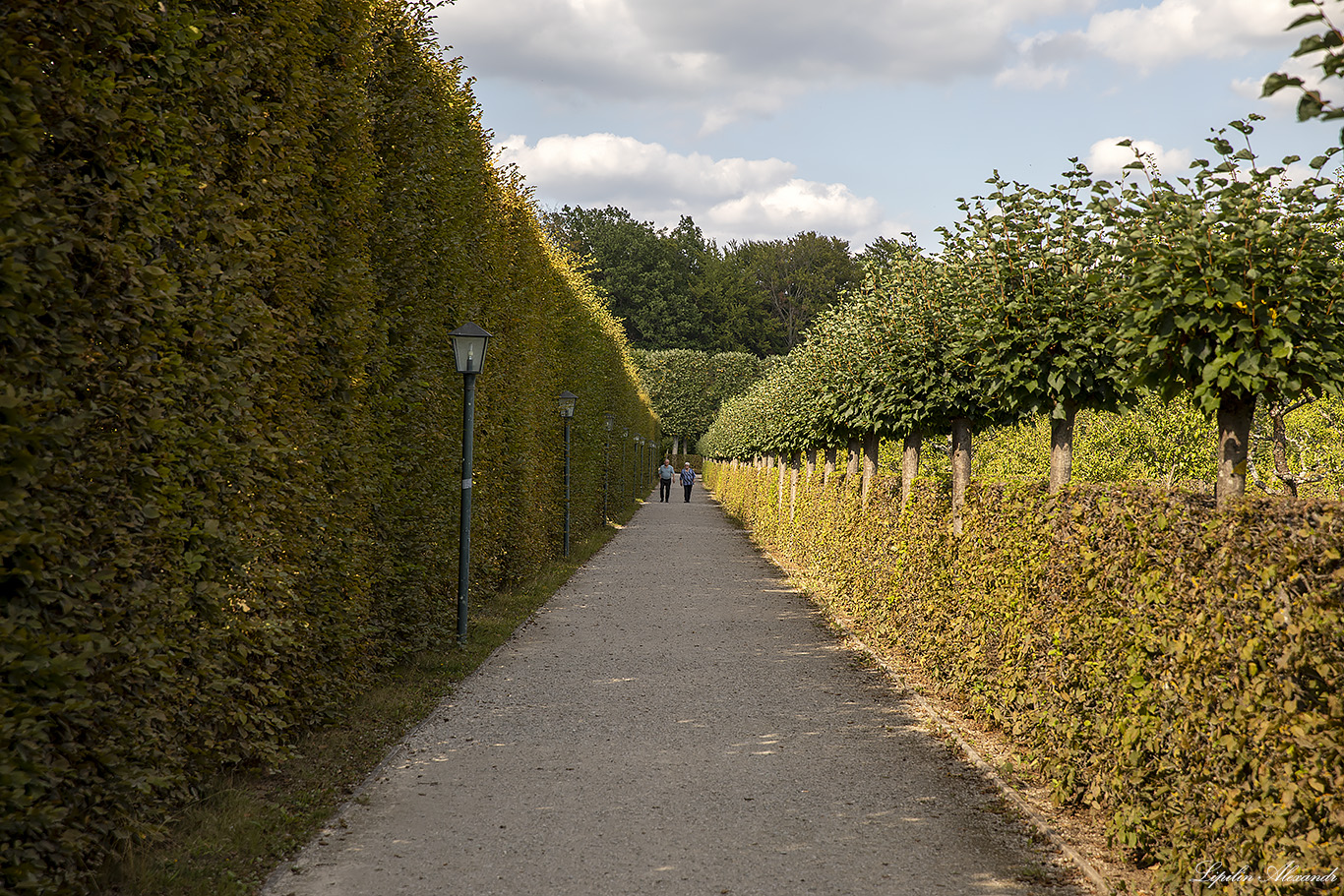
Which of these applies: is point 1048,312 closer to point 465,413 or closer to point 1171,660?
point 1171,660

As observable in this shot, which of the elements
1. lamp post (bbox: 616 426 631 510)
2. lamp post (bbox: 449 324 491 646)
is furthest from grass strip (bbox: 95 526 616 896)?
lamp post (bbox: 616 426 631 510)

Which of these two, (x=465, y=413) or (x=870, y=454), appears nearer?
(x=465, y=413)

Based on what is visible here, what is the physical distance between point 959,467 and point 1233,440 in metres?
4.13

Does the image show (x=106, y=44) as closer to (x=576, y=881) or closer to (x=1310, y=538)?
(x=576, y=881)

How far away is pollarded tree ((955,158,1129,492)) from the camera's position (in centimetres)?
687

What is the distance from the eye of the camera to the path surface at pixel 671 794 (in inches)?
166

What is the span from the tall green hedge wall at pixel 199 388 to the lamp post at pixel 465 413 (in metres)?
0.53

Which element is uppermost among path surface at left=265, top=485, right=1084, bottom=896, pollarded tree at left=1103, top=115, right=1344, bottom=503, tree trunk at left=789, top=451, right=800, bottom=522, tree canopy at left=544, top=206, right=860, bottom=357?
tree canopy at left=544, top=206, right=860, bottom=357

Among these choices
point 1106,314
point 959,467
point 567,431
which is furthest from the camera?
point 567,431

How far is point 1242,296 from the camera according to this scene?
4.81m

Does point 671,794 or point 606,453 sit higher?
point 606,453

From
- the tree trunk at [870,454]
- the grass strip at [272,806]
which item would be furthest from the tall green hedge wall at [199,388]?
the tree trunk at [870,454]

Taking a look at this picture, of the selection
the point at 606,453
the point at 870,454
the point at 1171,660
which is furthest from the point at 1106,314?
the point at 606,453

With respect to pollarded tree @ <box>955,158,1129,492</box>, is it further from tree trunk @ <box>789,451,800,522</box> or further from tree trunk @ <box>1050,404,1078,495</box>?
tree trunk @ <box>789,451,800,522</box>
